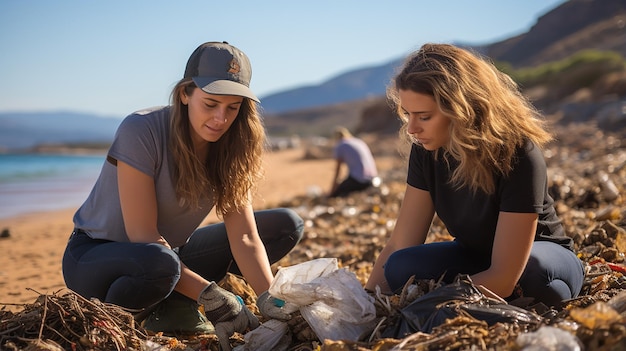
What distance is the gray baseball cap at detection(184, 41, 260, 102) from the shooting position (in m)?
2.89

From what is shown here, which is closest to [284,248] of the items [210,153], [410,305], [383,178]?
[210,153]

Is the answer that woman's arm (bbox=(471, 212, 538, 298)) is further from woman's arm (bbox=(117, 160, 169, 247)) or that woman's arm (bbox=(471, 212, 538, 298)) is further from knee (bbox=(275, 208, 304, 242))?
woman's arm (bbox=(117, 160, 169, 247))

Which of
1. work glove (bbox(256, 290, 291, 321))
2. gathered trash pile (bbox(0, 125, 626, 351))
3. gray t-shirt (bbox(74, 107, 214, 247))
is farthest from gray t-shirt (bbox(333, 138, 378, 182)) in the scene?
work glove (bbox(256, 290, 291, 321))

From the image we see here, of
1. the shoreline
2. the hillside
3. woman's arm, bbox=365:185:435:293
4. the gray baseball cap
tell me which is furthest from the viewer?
the hillside

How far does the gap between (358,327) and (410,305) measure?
0.23 meters

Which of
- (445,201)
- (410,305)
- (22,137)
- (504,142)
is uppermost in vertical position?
(504,142)

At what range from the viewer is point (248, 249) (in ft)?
10.4

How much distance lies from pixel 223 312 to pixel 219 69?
1.10 meters

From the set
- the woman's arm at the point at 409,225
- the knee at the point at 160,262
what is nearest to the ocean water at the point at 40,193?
the knee at the point at 160,262

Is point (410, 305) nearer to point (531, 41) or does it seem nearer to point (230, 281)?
point (230, 281)

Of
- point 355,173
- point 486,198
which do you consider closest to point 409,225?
point 486,198

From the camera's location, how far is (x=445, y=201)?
286cm

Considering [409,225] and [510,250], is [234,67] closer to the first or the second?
[409,225]

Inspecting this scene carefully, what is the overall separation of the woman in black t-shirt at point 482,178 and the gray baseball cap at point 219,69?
74 centimetres
